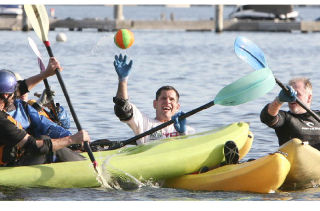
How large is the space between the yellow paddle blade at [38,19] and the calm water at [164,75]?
1902 mm

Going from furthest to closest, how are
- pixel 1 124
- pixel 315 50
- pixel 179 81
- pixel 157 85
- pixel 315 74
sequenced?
pixel 315 50 → pixel 315 74 → pixel 179 81 → pixel 157 85 → pixel 1 124

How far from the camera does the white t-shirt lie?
7.12 m

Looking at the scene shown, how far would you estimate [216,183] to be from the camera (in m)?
6.56

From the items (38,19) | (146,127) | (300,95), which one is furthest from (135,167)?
(38,19)

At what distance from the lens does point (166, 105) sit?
282 inches

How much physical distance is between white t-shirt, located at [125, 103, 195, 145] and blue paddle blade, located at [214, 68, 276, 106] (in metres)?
0.67

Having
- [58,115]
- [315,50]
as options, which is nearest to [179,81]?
[58,115]

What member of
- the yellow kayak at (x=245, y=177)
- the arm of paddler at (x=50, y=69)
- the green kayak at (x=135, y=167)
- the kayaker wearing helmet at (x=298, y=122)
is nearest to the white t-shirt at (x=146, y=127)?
the green kayak at (x=135, y=167)

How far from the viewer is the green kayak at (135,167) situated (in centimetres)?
657

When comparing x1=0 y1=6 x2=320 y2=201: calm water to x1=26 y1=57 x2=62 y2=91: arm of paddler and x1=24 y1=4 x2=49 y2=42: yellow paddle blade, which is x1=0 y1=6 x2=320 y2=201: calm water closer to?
x1=26 y1=57 x2=62 y2=91: arm of paddler

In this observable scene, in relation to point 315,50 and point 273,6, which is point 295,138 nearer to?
point 315,50

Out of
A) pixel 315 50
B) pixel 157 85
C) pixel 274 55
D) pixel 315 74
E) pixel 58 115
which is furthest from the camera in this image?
pixel 315 50

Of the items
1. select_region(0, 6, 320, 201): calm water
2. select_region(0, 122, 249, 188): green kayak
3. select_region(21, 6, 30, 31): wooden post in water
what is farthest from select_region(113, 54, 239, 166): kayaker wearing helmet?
select_region(21, 6, 30, 31): wooden post in water
